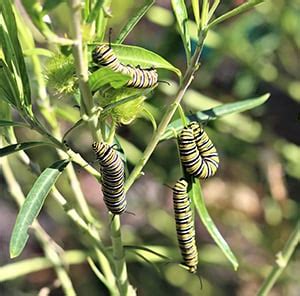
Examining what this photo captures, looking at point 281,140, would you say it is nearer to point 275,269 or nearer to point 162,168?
point 162,168

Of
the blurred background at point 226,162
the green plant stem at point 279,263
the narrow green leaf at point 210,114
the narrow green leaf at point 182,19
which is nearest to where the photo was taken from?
the narrow green leaf at point 182,19

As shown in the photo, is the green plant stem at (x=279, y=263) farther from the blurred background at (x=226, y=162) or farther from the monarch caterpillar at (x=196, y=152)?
the blurred background at (x=226, y=162)

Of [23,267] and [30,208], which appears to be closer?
[30,208]

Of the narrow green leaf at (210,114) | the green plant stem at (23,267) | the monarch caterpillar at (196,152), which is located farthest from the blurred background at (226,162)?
the monarch caterpillar at (196,152)

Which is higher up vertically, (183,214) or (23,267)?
(183,214)

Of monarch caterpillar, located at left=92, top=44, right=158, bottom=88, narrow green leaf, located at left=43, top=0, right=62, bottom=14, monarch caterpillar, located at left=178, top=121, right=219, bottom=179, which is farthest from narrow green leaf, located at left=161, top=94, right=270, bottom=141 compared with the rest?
narrow green leaf, located at left=43, top=0, right=62, bottom=14

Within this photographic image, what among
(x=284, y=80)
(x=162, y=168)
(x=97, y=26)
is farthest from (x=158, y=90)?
(x=97, y=26)

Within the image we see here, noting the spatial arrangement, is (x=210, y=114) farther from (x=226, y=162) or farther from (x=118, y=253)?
Answer: (x=226, y=162)

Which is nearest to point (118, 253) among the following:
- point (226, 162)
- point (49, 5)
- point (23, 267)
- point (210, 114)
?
point (210, 114)
